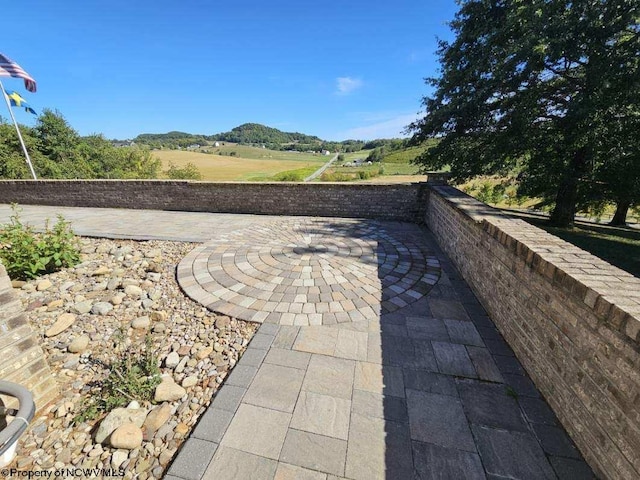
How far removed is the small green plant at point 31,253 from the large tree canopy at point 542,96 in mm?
10182

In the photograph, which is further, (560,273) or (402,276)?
(402,276)

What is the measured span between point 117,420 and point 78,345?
1.28 m

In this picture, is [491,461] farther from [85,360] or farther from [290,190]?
[290,190]

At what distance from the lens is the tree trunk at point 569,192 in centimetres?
778

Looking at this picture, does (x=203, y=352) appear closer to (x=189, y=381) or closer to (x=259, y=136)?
(x=189, y=381)

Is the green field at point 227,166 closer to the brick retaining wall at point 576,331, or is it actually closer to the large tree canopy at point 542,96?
the large tree canopy at point 542,96

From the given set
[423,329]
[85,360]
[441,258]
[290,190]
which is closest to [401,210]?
[441,258]

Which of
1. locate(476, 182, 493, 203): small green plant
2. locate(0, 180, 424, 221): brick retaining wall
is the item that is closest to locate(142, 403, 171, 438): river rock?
locate(0, 180, 424, 221): brick retaining wall

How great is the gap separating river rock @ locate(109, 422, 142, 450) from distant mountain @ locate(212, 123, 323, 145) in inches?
5260

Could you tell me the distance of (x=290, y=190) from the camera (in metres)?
7.81

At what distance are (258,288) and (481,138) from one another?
349 inches

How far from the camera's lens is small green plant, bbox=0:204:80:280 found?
377cm

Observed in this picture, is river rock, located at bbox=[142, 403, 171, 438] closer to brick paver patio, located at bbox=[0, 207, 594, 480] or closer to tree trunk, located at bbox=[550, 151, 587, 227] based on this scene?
brick paver patio, located at bbox=[0, 207, 594, 480]

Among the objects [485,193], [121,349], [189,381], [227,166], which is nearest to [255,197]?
[121,349]
